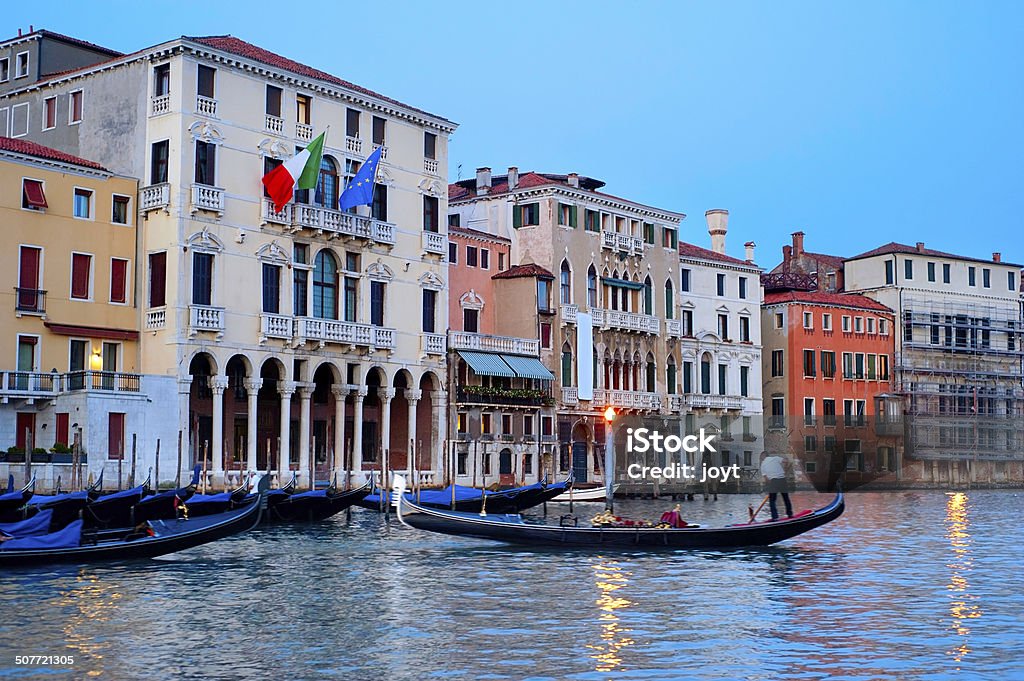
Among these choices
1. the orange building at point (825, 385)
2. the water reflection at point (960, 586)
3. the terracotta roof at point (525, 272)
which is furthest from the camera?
the orange building at point (825, 385)

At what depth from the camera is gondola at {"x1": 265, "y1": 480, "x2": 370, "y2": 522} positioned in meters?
30.3

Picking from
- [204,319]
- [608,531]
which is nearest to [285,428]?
[204,319]

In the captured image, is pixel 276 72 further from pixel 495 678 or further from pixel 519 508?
pixel 495 678

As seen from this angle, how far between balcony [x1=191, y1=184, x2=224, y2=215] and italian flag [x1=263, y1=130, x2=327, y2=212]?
141cm

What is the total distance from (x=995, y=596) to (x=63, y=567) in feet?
41.9

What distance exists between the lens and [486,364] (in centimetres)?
4406

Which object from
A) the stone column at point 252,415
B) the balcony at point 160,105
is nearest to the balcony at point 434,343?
the stone column at point 252,415

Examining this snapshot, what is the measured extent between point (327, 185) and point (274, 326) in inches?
178

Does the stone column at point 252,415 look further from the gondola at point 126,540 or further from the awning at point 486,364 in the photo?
the gondola at point 126,540

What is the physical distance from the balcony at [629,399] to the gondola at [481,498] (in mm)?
14976

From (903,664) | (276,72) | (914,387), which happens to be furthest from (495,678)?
(914,387)

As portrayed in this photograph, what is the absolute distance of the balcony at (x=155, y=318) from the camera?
35.3 metres

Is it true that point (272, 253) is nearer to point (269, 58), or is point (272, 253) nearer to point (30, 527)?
point (269, 58)

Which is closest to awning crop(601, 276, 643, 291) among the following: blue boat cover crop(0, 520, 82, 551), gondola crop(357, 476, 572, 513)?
gondola crop(357, 476, 572, 513)
